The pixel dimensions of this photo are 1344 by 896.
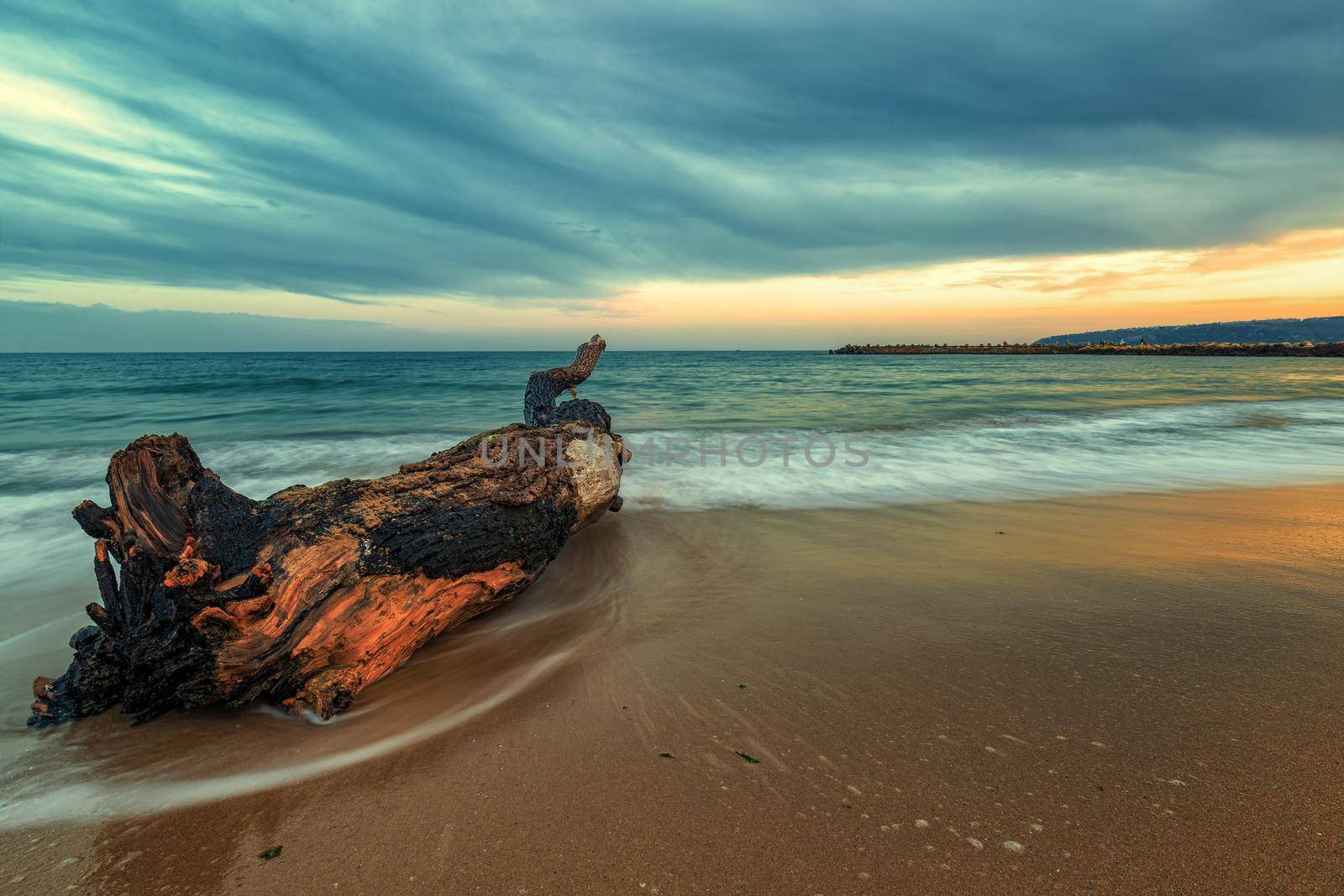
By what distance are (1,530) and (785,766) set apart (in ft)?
25.9

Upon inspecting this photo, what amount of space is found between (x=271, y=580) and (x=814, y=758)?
2157 millimetres

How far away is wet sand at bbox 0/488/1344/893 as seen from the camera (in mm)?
1567

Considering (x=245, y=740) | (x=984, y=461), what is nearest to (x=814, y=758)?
(x=245, y=740)

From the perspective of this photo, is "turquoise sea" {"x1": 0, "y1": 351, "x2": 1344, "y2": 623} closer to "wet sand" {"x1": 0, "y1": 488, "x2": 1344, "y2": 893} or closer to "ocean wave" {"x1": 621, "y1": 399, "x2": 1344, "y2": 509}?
"ocean wave" {"x1": 621, "y1": 399, "x2": 1344, "y2": 509}

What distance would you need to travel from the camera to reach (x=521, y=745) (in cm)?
212

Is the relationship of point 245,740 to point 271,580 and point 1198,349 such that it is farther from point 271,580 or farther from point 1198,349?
point 1198,349

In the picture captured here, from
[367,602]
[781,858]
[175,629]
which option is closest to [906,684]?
[781,858]

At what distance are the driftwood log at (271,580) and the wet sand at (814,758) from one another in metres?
0.16

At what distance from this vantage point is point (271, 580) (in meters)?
2.30

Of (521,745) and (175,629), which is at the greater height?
(175,629)

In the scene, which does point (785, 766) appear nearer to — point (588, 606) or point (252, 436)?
point (588, 606)

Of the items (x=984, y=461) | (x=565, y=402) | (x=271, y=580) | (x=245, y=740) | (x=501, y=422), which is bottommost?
(x=245, y=740)

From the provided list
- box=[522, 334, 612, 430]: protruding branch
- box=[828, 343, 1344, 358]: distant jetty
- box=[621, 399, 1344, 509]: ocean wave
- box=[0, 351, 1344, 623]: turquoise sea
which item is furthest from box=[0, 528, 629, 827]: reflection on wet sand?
box=[828, 343, 1344, 358]: distant jetty

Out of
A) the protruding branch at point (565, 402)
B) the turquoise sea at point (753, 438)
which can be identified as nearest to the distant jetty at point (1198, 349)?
the turquoise sea at point (753, 438)
